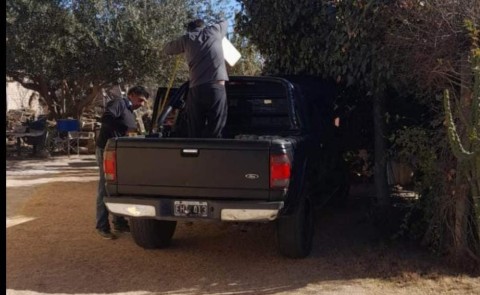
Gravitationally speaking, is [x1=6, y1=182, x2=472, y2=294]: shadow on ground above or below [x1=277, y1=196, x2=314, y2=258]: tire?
below

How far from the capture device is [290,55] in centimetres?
789

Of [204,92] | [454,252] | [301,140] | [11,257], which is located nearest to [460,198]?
[454,252]

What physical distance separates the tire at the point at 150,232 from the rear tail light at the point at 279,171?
1.60m

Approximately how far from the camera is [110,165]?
5.52 m

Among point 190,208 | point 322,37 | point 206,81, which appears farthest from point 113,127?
point 322,37

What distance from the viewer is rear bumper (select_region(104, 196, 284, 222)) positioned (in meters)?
5.14

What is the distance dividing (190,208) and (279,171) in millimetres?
844

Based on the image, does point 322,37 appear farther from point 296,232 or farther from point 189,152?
point 189,152

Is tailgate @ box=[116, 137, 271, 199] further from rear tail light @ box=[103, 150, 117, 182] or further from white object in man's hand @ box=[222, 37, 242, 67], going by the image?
white object in man's hand @ box=[222, 37, 242, 67]

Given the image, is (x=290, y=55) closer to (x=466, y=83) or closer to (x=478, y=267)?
(x=466, y=83)

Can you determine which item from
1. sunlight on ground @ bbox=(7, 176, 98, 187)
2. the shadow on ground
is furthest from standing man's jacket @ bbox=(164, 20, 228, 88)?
sunlight on ground @ bbox=(7, 176, 98, 187)

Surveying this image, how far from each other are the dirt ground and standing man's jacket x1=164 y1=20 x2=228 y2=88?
5.92 feet

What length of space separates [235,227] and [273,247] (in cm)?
92

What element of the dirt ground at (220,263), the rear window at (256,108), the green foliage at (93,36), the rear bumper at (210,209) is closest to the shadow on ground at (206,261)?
the dirt ground at (220,263)
